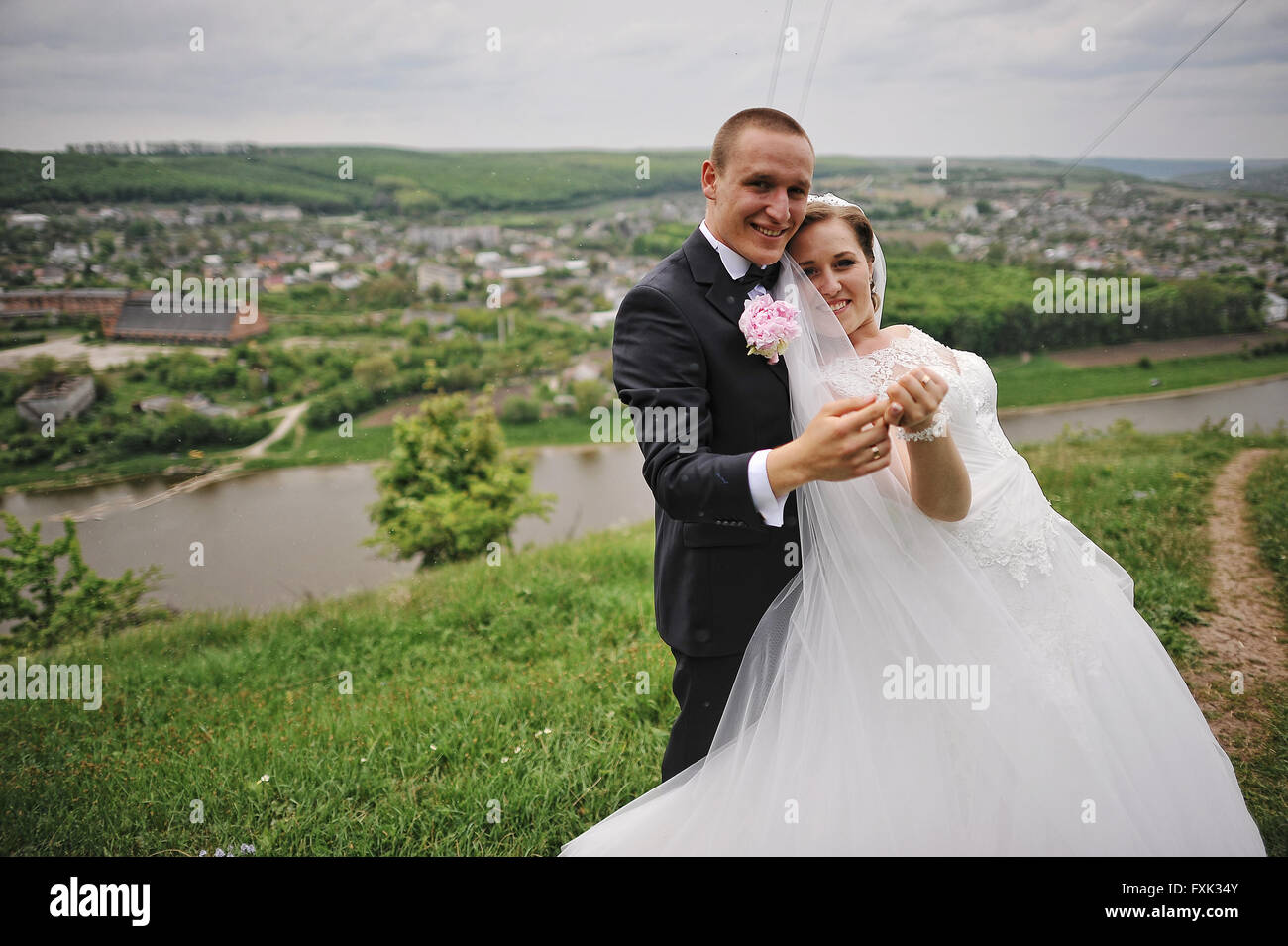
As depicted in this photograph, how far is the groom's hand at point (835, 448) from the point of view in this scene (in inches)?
69.2

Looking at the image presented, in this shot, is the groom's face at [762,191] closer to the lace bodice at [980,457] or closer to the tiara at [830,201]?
the tiara at [830,201]

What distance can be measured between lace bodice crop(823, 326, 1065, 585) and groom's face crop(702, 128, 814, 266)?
0.46 metres

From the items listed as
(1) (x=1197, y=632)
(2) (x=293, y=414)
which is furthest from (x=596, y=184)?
(1) (x=1197, y=632)

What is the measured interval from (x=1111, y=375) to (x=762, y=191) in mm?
27014

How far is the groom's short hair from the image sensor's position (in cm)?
211

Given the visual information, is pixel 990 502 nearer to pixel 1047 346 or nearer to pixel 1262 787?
pixel 1262 787

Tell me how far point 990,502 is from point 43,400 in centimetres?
4223

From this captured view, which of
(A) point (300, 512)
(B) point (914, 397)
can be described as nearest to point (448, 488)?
(B) point (914, 397)

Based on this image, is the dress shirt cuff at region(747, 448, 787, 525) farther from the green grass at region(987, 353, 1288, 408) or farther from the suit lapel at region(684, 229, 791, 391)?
the green grass at region(987, 353, 1288, 408)

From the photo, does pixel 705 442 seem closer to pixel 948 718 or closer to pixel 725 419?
pixel 725 419

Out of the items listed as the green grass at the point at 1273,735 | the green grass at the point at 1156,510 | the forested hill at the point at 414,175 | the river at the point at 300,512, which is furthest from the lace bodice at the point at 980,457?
the forested hill at the point at 414,175

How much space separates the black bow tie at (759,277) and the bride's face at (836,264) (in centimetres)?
13

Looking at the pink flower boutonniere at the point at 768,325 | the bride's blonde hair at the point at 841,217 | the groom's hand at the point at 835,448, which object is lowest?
the groom's hand at the point at 835,448
